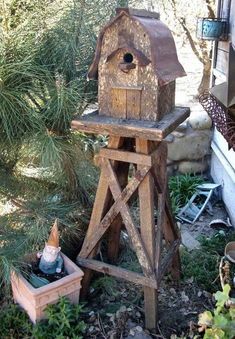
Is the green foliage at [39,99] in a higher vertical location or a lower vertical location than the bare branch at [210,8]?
lower

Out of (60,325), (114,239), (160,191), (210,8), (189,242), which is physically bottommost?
(189,242)

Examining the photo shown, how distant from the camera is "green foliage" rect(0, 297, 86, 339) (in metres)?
1.89

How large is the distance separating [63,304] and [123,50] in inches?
46.0

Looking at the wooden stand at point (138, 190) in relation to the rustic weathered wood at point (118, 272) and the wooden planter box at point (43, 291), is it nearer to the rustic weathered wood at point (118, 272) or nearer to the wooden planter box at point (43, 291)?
the rustic weathered wood at point (118, 272)

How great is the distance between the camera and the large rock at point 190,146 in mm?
3657

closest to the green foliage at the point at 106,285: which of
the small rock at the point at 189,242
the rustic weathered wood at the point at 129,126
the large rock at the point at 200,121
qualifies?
the small rock at the point at 189,242

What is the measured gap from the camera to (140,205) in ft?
6.17

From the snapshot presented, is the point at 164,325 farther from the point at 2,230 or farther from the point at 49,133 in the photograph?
the point at 49,133

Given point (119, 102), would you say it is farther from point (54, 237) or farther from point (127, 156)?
point (54, 237)

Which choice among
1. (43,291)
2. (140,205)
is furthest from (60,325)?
(140,205)

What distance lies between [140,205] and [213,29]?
1519 millimetres

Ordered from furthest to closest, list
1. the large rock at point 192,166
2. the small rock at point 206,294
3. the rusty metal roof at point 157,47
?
the large rock at point 192,166, the small rock at point 206,294, the rusty metal roof at point 157,47

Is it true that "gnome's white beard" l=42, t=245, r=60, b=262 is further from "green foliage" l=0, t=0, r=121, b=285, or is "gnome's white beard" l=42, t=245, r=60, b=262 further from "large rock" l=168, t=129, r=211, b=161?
"large rock" l=168, t=129, r=211, b=161

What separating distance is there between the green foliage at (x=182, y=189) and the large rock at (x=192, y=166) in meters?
0.20
